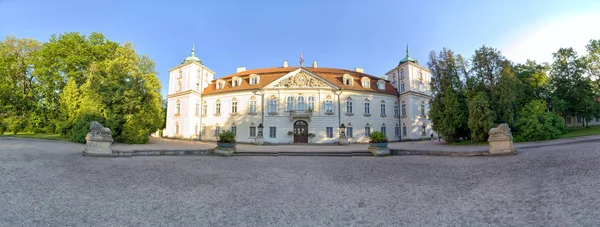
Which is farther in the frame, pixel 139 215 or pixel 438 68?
pixel 438 68

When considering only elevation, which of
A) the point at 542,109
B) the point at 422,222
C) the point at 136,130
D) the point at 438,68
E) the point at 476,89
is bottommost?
the point at 422,222

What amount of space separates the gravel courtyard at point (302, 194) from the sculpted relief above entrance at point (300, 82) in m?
20.5

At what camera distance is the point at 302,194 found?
251 inches

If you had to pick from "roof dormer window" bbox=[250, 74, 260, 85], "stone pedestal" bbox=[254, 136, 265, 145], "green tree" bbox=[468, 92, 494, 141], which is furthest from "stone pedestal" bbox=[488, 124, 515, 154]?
"roof dormer window" bbox=[250, 74, 260, 85]

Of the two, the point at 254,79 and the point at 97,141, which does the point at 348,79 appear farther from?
the point at 97,141

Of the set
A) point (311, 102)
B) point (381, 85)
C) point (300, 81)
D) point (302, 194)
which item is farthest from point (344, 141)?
point (302, 194)

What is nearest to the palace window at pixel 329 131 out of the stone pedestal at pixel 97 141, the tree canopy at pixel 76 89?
the tree canopy at pixel 76 89

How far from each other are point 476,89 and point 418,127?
11.3 m

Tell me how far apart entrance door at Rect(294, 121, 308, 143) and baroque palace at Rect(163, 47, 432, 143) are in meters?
0.11

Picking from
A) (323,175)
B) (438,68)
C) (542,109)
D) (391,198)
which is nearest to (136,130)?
(323,175)

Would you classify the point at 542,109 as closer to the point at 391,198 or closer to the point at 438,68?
the point at 438,68

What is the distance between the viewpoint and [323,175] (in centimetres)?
862

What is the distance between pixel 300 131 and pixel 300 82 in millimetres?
5579

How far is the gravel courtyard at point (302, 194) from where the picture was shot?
15.0ft
